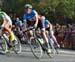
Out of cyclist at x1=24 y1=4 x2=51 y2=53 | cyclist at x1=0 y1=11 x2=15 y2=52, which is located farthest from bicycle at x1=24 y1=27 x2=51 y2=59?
cyclist at x1=0 y1=11 x2=15 y2=52

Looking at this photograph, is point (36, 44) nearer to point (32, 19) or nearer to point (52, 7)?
point (32, 19)

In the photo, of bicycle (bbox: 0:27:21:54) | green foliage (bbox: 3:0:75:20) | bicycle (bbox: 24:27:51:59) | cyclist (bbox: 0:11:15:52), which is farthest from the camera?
green foliage (bbox: 3:0:75:20)

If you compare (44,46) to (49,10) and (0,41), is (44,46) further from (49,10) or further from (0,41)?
(49,10)

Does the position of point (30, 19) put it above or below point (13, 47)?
above

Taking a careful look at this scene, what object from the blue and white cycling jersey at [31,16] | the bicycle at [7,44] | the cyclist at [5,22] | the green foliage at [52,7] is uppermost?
the blue and white cycling jersey at [31,16]

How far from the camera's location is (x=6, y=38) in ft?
46.0

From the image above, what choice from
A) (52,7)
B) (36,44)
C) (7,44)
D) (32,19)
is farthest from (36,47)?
(52,7)

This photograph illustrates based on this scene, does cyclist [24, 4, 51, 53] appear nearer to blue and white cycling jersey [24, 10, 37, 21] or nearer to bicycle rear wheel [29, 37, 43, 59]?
blue and white cycling jersey [24, 10, 37, 21]

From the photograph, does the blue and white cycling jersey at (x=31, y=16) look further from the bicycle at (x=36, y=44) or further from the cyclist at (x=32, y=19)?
the bicycle at (x=36, y=44)

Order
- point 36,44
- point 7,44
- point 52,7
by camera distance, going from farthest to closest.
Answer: point 52,7, point 7,44, point 36,44

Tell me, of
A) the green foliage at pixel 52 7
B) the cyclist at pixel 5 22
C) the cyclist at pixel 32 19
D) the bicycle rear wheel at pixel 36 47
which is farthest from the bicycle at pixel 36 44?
the green foliage at pixel 52 7

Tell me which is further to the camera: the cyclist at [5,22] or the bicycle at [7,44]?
the bicycle at [7,44]

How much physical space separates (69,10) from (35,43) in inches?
1920

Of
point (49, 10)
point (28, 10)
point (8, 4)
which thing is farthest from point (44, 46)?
point (8, 4)
